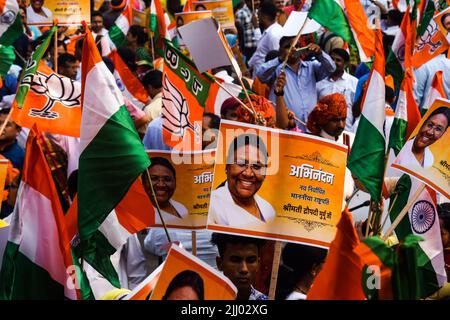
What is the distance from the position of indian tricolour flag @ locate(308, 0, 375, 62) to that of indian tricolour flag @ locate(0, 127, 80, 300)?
3919mm

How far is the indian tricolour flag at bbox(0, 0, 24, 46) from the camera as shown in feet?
34.1

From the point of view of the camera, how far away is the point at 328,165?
6.34m

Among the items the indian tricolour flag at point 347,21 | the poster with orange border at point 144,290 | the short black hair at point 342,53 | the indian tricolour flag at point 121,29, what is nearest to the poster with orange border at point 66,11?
the indian tricolour flag at point 121,29

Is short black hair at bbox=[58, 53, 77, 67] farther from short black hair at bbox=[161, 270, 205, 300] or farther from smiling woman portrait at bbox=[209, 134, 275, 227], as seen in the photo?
short black hair at bbox=[161, 270, 205, 300]

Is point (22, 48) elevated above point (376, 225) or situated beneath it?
elevated above

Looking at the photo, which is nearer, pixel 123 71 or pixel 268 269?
pixel 268 269

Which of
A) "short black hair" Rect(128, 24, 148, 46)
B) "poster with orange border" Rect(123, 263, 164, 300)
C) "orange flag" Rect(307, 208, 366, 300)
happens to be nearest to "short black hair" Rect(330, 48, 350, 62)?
"short black hair" Rect(128, 24, 148, 46)

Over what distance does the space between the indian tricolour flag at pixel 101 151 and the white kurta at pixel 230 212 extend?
436 mm

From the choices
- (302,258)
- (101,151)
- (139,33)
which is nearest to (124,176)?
(101,151)

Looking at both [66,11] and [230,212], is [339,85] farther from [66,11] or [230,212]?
[230,212]

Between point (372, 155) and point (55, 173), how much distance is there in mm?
2539

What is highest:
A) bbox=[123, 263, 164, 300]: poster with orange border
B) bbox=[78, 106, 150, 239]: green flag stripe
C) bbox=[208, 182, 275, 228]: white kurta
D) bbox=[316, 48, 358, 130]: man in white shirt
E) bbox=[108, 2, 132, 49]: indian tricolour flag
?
bbox=[108, 2, 132, 49]: indian tricolour flag
